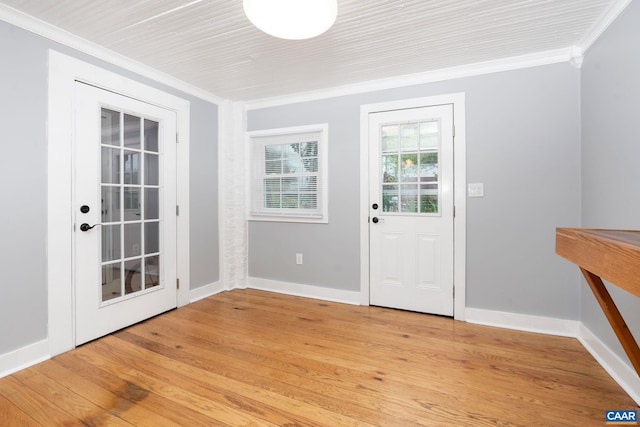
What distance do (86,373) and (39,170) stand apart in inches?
55.7

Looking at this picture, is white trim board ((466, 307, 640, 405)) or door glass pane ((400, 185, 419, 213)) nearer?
white trim board ((466, 307, 640, 405))

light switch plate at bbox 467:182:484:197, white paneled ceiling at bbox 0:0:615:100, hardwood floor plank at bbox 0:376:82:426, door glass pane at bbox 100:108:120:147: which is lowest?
hardwood floor plank at bbox 0:376:82:426

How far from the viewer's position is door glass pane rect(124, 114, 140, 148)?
2658mm

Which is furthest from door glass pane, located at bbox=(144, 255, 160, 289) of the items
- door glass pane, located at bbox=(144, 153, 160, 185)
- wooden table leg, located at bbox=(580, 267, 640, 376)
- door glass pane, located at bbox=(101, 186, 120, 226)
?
wooden table leg, located at bbox=(580, 267, 640, 376)

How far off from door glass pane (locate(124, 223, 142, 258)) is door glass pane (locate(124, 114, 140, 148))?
726 mm

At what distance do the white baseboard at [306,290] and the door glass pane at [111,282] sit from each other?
1.52 metres

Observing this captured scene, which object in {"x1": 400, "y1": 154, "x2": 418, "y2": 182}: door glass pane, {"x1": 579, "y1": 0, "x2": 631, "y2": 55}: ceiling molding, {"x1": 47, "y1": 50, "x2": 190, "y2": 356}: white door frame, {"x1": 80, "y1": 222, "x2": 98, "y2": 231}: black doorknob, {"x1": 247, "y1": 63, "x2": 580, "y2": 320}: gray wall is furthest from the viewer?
{"x1": 400, "y1": 154, "x2": 418, "y2": 182}: door glass pane

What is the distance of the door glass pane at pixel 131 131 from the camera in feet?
8.72

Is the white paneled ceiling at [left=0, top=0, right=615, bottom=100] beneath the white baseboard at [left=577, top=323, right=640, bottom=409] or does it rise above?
above

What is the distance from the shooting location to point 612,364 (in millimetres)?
1892

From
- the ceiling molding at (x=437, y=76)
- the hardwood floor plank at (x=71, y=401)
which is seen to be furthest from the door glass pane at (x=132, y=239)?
the ceiling molding at (x=437, y=76)

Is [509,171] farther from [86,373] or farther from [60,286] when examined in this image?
[60,286]

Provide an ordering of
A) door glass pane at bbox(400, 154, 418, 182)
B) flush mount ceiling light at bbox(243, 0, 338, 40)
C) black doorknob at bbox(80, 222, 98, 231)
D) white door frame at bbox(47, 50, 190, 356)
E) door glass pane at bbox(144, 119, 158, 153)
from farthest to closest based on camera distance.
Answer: door glass pane at bbox(400, 154, 418, 182), door glass pane at bbox(144, 119, 158, 153), black doorknob at bbox(80, 222, 98, 231), white door frame at bbox(47, 50, 190, 356), flush mount ceiling light at bbox(243, 0, 338, 40)

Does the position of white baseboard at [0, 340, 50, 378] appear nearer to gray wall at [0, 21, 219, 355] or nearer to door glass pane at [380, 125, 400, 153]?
gray wall at [0, 21, 219, 355]
